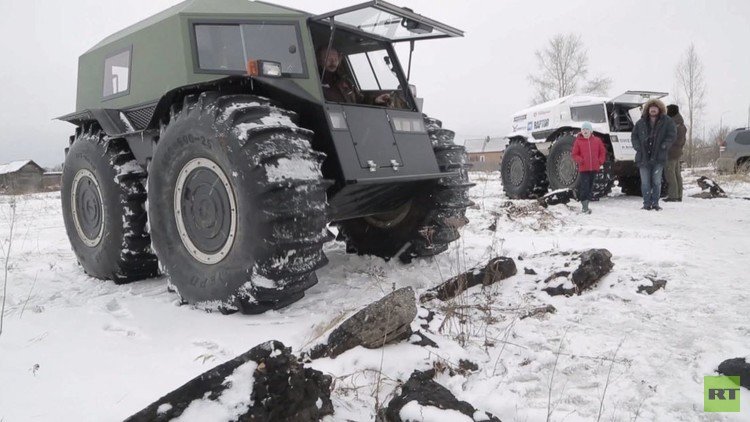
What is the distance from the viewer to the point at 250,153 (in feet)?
9.54

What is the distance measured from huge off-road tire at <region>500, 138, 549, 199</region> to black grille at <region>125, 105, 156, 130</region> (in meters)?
9.63

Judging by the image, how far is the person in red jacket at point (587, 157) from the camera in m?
8.70

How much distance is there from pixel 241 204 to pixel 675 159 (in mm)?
8969

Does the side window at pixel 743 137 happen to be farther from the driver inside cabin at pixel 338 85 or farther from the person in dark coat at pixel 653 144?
the driver inside cabin at pixel 338 85

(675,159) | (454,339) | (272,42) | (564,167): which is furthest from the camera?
(564,167)

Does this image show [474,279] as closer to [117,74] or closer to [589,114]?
[117,74]

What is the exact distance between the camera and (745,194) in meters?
10.4

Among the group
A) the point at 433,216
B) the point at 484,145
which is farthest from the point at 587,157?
the point at 484,145

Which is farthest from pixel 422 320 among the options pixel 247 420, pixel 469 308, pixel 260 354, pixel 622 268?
pixel 622 268

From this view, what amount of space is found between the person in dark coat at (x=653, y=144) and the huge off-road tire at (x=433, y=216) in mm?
5440

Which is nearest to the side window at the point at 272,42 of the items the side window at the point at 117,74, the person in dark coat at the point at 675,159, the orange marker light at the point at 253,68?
the orange marker light at the point at 253,68

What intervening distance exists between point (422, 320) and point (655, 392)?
49.1 inches

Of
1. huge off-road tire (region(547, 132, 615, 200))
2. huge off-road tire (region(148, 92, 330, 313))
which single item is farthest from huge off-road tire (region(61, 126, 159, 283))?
huge off-road tire (region(547, 132, 615, 200))

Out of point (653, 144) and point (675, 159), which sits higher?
point (653, 144)
